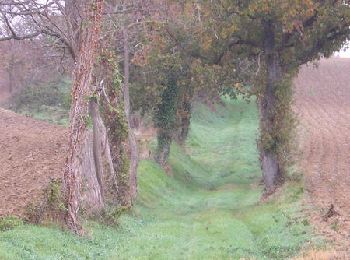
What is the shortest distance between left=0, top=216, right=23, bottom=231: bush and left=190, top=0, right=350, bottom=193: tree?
15.9 metres

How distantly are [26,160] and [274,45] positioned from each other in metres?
12.6

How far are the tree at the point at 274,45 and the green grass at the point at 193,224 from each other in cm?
243

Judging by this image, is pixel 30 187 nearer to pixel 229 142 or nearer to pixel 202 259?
pixel 202 259

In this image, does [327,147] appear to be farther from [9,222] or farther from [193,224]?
[9,222]

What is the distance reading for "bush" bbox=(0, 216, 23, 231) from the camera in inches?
671

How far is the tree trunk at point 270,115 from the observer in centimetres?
3266

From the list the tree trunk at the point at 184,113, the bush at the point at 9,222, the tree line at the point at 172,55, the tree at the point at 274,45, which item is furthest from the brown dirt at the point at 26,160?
the tree at the point at 274,45

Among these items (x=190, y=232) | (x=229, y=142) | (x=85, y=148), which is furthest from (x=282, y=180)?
(x=229, y=142)

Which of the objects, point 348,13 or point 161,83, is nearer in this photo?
point 348,13

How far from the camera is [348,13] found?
29.7 metres

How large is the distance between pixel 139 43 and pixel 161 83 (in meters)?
4.28

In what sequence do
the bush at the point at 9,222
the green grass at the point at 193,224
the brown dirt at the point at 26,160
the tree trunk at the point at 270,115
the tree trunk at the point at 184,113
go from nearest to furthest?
the bush at the point at 9,222 < the green grass at the point at 193,224 < the brown dirt at the point at 26,160 < the tree trunk at the point at 270,115 < the tree trunk at the point at 184,113

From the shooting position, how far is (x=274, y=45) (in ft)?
107

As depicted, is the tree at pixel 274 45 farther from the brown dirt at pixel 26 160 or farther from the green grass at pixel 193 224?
the brown dirt at pixel 26 160
